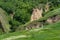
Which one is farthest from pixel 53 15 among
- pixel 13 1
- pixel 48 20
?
pixel 13 1

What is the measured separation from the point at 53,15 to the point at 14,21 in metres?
31.0

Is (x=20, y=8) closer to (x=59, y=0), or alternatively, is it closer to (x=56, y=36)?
(x=59, y=0)

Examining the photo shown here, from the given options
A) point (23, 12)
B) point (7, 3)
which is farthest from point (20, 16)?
point (7, 3)

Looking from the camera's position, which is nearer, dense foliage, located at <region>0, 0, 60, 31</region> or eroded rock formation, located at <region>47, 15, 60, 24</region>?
eroded rock formation, located at <region>47, 15, 60, 24</region>

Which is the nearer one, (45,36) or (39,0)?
(45,36)

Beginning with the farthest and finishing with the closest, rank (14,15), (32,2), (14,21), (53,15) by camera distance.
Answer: (32,2)
(14,15)
(14,21)
(53,15)

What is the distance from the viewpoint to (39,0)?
8050 cm

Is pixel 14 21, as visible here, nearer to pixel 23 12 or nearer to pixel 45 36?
pixel 23 12

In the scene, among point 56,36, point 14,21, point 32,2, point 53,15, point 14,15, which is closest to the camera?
point 56,36

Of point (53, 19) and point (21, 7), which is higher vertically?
point (53, 19)

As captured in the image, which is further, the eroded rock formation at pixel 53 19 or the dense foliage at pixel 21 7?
the dense foliage at pixel 21 7

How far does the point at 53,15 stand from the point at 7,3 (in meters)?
40.3

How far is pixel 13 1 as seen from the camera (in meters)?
82.9

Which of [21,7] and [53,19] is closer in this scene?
[53,19]
